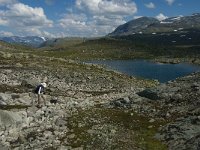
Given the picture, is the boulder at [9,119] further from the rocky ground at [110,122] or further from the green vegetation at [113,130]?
the green vegetation at [113,130]

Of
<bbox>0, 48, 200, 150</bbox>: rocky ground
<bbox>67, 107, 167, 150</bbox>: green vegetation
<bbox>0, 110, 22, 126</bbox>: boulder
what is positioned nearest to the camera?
<bbox>67, 107, 167, 150</bbox>: green vegetation

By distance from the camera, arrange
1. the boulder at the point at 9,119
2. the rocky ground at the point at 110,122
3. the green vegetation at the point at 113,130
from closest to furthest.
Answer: the green vegetation at the point at 113,130, the rocky ground at the point at 110,122, the boulder at the point at 9,119

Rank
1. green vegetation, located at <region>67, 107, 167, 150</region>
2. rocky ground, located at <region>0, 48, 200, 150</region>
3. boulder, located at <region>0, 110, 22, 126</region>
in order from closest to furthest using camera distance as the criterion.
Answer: green vegetation, located at <region>67, 107, 167, 150</region> < rocky ground, located at <region>0, 48, 200, 150</region> < boulder, located at <region>0, 110, 22, 126</region>

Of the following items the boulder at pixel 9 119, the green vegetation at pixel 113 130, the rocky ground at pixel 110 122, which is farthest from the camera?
the boulder at pixel 9 119

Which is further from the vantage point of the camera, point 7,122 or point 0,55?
point 0,55

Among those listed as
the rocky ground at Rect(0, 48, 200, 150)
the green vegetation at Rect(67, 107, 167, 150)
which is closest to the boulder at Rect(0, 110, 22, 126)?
the rocky ground at Rect(0, 48, 200, 150)

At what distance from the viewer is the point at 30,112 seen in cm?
3819

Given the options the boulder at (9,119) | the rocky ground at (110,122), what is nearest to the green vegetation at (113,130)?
the rocky ground at (110,122)

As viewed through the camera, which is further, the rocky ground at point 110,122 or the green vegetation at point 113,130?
the rocky ground at point 110,122

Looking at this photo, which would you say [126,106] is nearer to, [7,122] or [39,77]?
[7,122]

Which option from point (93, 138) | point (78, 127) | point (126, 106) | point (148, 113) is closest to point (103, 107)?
point (126, 106)

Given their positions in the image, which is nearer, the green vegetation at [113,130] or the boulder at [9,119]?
the green vegetation at [113,130]

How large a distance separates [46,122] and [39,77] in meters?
43.0

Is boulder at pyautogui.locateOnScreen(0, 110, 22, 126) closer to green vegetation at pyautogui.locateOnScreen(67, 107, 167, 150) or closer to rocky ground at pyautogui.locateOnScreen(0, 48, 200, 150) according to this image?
rocky ground at pyautogui.locateOnScreen(0, 48, 200, 150)
